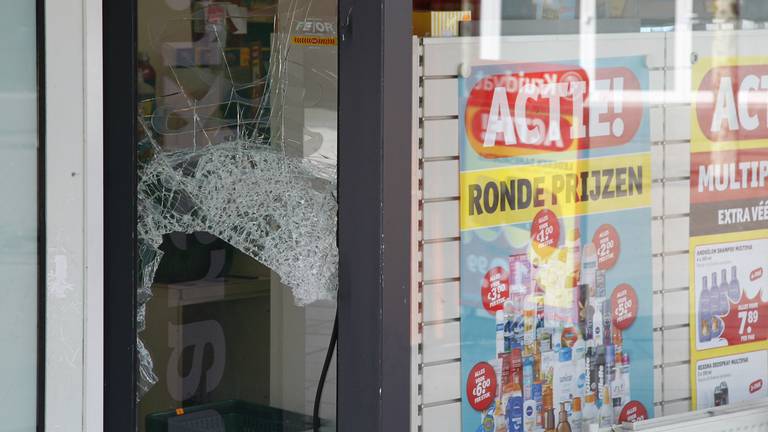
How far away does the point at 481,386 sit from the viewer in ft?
9.08

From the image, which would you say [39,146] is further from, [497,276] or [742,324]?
[742,324]

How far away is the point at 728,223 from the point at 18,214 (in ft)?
6.62

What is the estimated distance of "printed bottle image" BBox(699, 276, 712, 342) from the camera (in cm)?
317

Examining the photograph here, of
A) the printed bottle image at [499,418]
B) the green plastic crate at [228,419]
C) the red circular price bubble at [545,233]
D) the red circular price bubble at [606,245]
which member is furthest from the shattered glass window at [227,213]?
the red circular price bubble at [606,245]

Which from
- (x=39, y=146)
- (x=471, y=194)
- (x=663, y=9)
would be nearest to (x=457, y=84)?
(x=471, y=194)

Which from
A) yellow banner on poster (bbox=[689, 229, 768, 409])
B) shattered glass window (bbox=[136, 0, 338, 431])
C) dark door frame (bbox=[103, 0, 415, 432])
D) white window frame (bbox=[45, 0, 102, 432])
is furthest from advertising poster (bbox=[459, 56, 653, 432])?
white window frame (bbox=[45, 0, 102, 432])

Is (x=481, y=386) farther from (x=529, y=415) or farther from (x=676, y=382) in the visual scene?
(x=676, y=382)

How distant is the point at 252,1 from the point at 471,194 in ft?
2.34

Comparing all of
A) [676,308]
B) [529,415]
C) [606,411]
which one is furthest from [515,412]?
[676,308]

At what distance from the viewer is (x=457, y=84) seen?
2688 mm

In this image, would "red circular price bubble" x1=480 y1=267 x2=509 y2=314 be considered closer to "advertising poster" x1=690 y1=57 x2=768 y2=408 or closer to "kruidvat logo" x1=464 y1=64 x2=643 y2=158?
"kruidvat logo" x1=464 y1=64 x2=643 y2=158

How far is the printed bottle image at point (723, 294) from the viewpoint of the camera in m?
3.22

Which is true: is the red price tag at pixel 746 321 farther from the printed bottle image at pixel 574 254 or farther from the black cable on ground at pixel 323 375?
the black cable on ground at pixel 323 375

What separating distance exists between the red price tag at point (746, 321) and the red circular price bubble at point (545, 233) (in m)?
0.72
